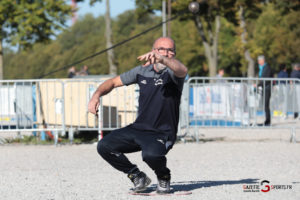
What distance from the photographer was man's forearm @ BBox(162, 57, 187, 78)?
548 cm

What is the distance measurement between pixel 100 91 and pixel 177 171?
2.70m

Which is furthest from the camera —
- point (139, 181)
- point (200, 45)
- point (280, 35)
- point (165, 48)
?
point (200, 45)

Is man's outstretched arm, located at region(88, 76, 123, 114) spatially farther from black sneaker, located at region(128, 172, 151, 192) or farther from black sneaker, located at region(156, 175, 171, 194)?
black sneaker, located at region(156, 175, 171, 194)

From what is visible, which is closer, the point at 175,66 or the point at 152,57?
the point at 152,57

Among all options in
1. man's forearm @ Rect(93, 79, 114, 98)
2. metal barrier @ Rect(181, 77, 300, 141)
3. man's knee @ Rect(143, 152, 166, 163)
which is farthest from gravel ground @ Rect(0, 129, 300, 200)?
man's forearm @ Rect(93, 79, 114, 98)

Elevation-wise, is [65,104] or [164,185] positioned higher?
[65,104]

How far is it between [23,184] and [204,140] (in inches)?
252

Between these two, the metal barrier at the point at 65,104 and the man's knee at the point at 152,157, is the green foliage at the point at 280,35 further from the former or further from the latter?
the man's knee at the point at 152,157

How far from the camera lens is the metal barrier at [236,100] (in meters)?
13.2

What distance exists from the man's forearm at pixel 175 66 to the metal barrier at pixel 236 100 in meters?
7.27

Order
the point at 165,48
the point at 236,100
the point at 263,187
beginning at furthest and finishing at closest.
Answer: the point at 236,100 < the point at 263,187 < the point at 165,48

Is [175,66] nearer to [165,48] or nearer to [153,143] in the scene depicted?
[165,48]

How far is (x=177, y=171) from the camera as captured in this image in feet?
27.8

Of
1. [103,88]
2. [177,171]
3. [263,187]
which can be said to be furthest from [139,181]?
[177,171]
